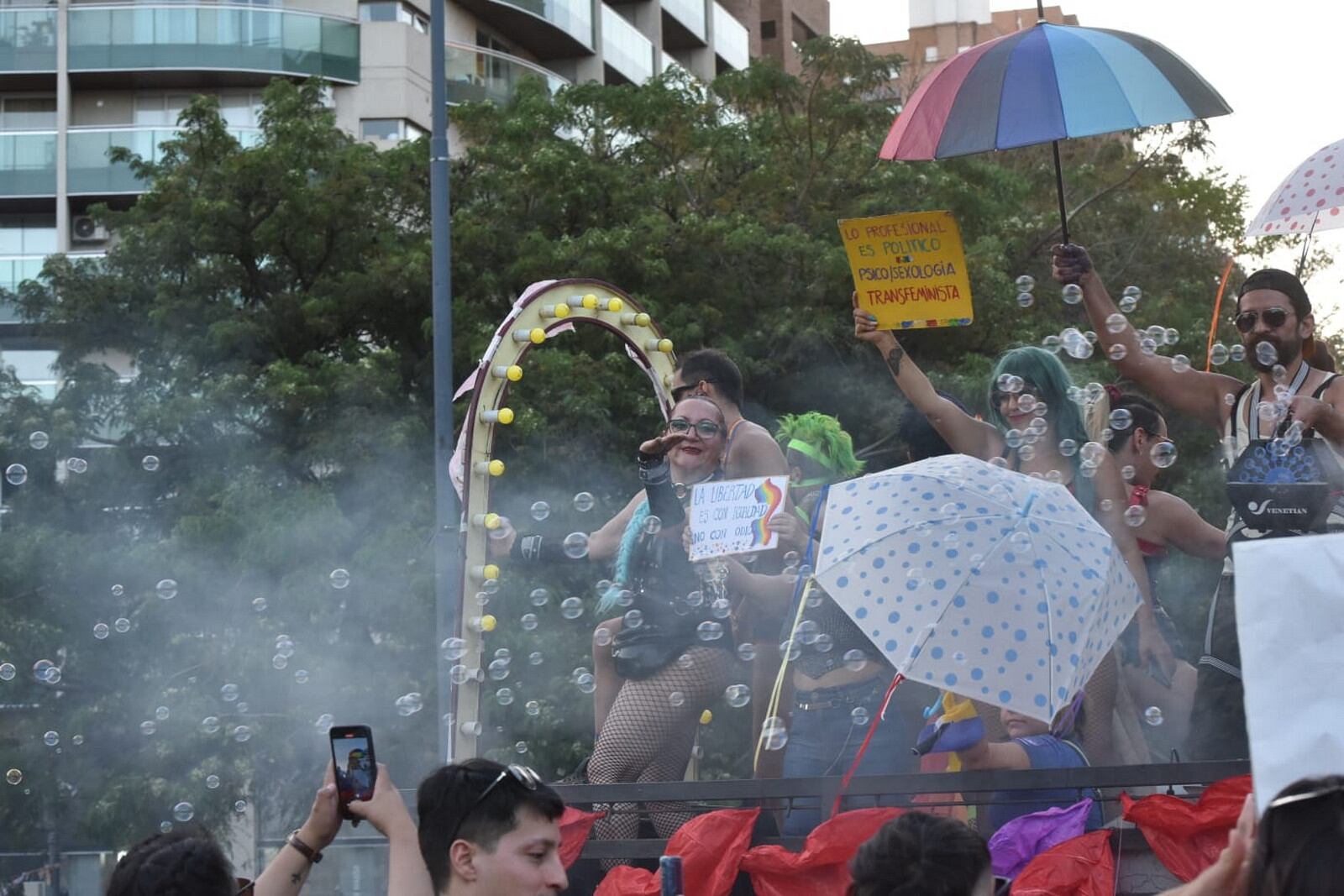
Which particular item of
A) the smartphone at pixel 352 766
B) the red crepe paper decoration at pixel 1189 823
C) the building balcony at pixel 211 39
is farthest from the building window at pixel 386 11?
the smartphone at pixel 352 766

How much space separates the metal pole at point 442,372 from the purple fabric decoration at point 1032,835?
6.21 meters

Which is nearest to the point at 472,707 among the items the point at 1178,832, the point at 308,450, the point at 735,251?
the point at 1178,832

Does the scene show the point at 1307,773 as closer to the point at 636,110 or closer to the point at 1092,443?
the point at 1092,443

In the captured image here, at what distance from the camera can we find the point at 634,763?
565 cm

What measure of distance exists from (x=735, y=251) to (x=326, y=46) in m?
15.9

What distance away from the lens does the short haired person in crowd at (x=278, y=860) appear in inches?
122

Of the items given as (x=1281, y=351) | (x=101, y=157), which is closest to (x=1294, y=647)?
(x=1281, y=351)

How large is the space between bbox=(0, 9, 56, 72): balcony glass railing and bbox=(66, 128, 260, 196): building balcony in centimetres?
124

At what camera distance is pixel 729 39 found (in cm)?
4159

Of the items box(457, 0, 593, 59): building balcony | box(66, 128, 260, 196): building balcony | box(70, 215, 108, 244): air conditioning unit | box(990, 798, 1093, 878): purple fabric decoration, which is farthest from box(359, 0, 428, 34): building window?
box(990, 798, 1093, 878): purple fabric decoration

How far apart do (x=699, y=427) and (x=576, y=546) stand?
25.9 inches

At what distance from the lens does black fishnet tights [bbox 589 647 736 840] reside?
5.65 metres

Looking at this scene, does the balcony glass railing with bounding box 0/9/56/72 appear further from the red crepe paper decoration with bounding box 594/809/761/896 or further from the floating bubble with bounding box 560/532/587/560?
the red crepe paper decoration with bounding box 594/809/761/896

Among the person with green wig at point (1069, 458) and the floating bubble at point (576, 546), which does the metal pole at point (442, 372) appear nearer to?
the floating bubble at point (576, 546)
